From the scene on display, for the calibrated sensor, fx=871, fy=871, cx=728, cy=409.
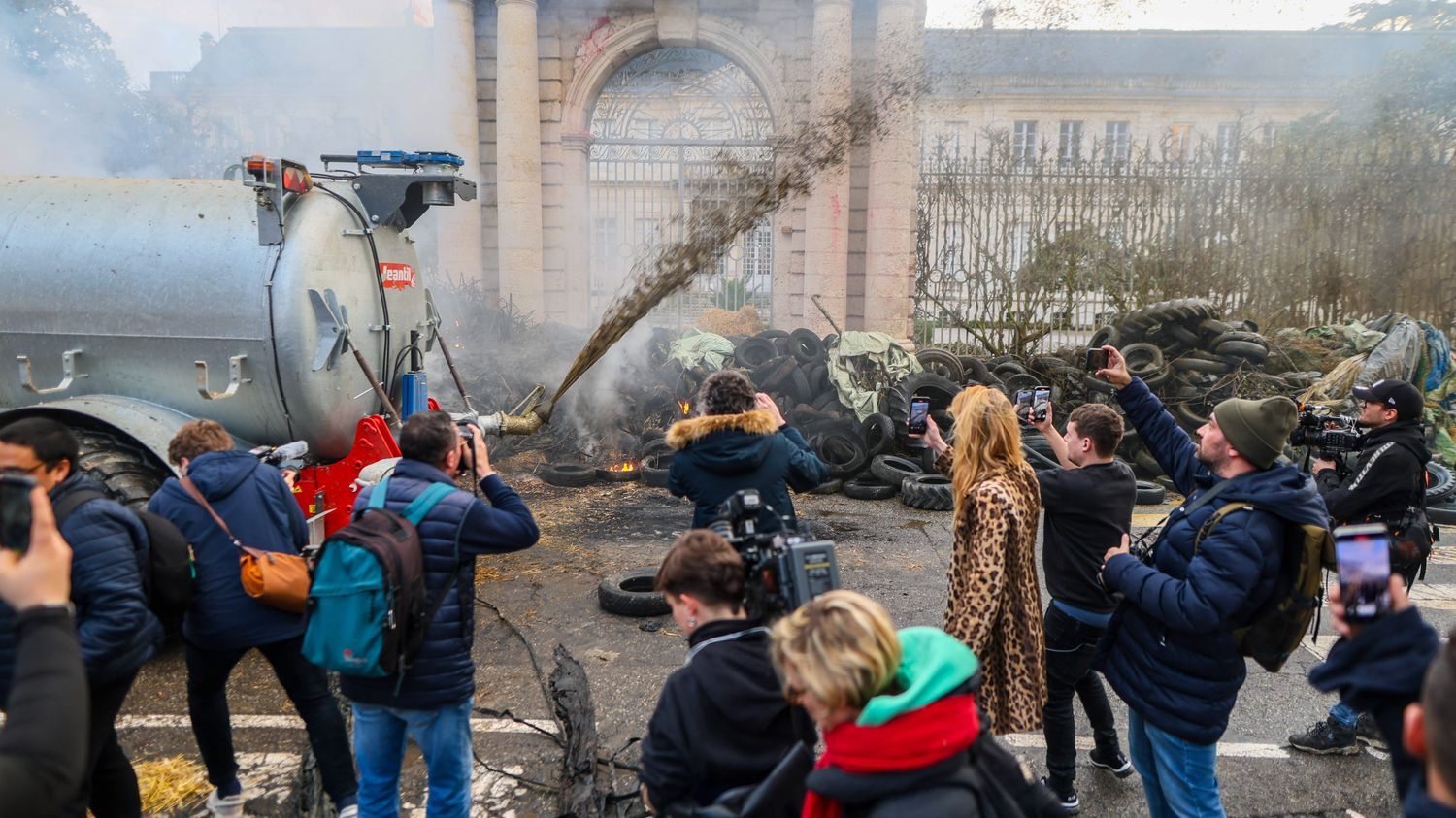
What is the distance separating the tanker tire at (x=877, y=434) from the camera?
983cm

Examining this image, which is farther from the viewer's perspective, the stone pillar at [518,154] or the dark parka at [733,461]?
the stone pillar at [518,154]

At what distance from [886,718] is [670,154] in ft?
50.2

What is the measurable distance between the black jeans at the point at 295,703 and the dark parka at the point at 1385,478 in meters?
4.74

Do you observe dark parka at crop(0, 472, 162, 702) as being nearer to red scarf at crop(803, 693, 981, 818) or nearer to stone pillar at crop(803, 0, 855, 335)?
red scarf at crop(803, 693, 981, 818)

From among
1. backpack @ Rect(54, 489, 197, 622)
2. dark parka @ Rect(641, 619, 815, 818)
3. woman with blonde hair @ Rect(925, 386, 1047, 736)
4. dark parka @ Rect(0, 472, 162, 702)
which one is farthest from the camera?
woman with blonde hair @ Rect(925, 386, 1047, 736)

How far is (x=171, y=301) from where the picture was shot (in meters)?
5.22

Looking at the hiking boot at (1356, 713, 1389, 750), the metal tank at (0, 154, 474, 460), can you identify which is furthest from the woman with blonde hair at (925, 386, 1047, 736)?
the metal tank at (0, 154, 474, 460)

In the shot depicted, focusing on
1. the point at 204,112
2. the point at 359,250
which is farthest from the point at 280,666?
the point at 204,112

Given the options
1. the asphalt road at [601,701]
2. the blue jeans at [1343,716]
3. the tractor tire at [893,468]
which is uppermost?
the tractor tire at [893,468]

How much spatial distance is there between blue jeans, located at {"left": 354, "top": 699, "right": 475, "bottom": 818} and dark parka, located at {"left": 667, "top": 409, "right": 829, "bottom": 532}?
1404 mm

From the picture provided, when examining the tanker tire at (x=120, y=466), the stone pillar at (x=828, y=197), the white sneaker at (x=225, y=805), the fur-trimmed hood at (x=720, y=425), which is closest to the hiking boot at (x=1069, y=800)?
the fur-trimmed hood at (x=720, y=425)

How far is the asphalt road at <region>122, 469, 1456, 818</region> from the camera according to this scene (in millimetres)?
3998

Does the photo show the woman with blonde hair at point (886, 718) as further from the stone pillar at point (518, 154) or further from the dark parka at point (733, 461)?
the stone pillar at point (518, 154)

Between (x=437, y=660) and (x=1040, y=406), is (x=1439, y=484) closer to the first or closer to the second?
(x=1040, y=406)
